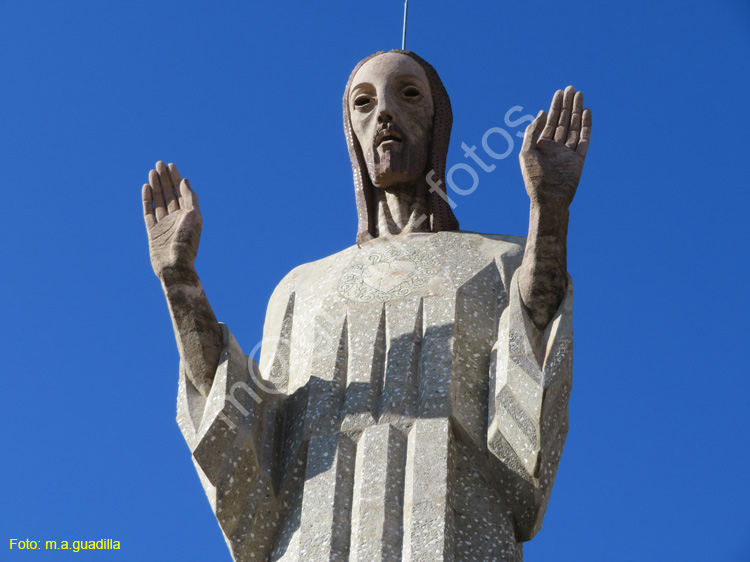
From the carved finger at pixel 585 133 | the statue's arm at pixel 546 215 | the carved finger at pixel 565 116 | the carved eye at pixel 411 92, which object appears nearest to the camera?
the statue's arm at pixel 546 215

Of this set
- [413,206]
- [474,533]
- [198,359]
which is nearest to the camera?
[474,533]

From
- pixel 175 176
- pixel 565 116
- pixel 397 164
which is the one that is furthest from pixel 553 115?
pixel 175 176

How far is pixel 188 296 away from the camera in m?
11.6

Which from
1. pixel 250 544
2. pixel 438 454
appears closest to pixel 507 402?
pixel 438 454

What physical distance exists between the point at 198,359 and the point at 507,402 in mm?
2141

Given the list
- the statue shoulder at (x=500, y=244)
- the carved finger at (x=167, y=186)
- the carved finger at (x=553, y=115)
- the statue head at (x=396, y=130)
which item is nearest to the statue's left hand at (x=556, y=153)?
the carved finger at (x=553, y=115)

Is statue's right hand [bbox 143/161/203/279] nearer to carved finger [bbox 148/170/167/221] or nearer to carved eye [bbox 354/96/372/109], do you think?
carved finger [bbox 148/170/167/221]

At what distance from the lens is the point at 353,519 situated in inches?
428

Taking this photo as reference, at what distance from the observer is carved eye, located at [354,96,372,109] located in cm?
1292

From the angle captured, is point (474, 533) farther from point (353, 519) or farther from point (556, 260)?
point (556, 260)

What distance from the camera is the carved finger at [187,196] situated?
11789mm

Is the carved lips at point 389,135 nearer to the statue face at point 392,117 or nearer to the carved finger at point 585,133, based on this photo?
the statue face at point 392,117

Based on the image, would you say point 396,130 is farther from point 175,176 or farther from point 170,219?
point 170,219

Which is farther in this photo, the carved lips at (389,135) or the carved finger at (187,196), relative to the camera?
the carved lips at (389,135)
